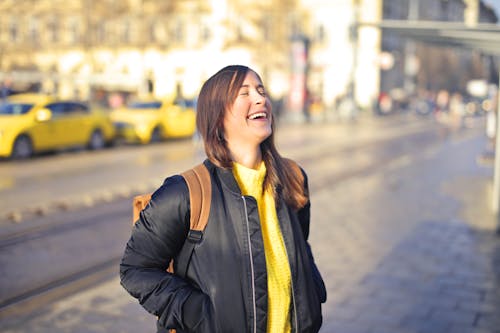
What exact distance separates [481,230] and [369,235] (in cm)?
156

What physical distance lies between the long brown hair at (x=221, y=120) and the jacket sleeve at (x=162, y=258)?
0.20 meters

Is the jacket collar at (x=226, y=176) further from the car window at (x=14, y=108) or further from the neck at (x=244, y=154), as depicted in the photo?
the car window at (x=14, y=108)

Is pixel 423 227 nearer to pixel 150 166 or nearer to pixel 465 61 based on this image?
pixel 150 166

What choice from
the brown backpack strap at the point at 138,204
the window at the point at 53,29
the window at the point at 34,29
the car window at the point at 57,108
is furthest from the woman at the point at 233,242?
the window at the point at 34,29

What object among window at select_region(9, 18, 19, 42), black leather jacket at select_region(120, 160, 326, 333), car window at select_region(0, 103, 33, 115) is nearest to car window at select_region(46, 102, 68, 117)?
car window at select_region(0, 103, 33, 115)

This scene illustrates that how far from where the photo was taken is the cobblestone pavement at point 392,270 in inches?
188

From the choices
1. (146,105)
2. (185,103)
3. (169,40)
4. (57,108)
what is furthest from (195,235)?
(169,40)

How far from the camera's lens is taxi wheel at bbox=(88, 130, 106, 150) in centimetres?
1755

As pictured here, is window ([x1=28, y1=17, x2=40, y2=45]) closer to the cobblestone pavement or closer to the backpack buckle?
the cobblestone pavement

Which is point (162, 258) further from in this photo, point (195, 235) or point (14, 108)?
point (14, 108)

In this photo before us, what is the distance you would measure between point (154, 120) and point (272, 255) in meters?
17.9

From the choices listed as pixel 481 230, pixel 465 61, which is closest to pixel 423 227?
pixel 481 230

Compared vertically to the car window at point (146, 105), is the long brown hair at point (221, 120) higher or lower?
higher

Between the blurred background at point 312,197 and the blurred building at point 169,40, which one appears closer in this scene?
the blurred background at point 312,197
